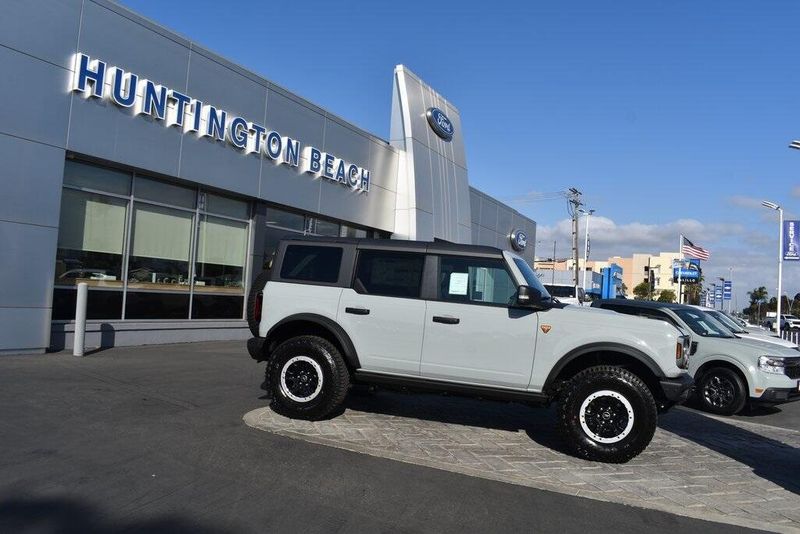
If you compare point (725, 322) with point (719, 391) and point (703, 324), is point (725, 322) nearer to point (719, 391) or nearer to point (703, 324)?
point (703, 324)

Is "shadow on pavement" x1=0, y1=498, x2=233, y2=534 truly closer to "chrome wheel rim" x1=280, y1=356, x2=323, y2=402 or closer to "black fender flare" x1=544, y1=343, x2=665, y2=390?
"chrome wheel rim" x1=280, y1=356, x2=323, y2=402

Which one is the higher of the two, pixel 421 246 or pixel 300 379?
pixel 421 246

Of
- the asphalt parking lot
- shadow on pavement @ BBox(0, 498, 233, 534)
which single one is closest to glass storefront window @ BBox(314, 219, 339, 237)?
the asphalt parking lot

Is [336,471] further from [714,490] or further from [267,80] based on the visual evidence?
[267,80]

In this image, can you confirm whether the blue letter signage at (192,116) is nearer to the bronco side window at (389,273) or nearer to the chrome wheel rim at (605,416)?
the bronco side window at (389,273)

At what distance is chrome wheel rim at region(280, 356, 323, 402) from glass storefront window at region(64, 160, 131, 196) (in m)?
6.42

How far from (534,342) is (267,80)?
10.5 meters

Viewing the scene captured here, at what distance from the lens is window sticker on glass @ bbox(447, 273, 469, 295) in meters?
6.32

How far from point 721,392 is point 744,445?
2.30m

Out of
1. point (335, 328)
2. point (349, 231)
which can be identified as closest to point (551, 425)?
point (335, 328)

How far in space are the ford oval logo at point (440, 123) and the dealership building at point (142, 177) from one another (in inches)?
121

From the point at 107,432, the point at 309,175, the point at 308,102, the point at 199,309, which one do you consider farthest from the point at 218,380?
the point at 308,102

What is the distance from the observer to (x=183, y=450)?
536cm

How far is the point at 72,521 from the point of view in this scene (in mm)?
3781
